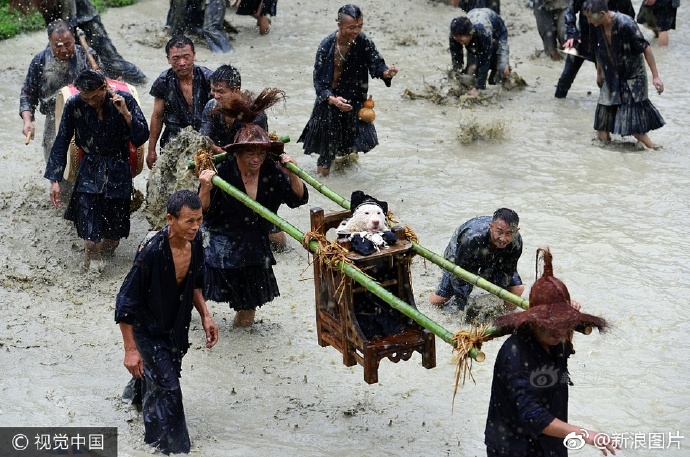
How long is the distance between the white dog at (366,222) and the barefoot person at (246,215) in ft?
3.44

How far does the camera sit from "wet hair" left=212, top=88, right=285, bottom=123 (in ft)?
22.3

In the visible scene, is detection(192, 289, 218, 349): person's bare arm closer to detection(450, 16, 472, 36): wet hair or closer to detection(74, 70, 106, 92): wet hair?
detection(74, 70, 106, 92): wet hair

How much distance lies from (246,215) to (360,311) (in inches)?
58.2

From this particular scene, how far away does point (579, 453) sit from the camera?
6.03 metres

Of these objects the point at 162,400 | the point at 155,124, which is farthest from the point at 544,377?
the point at 155,124

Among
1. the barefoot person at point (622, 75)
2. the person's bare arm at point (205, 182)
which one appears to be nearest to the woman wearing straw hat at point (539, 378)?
the person's bare arm at point (205, 182)

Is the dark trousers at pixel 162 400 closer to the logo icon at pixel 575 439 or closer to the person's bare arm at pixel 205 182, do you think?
the person's bare arm at pixel 205 182

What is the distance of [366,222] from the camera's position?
5.64 m

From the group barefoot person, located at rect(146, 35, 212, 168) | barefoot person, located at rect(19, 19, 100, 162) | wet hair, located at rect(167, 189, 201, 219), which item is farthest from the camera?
barefoot person, located at rect(19, 19, 100, 162)

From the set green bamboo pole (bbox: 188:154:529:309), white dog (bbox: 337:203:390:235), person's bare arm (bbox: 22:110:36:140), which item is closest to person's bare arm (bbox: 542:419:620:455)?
green bamboo pole (bbox: 188:154:529:309)

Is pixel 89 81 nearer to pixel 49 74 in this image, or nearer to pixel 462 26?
pixel 49 74

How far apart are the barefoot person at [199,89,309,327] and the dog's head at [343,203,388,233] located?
3.44 ft

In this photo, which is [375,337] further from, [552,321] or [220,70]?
[220,70]

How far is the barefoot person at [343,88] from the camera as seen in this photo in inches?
364
